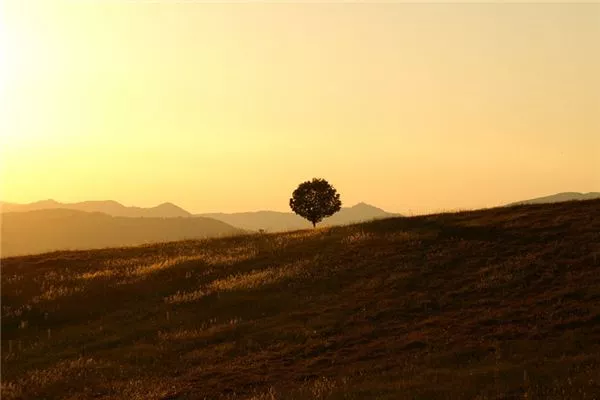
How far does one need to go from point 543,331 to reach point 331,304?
11.2 m

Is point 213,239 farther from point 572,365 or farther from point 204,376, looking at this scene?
point 572,365

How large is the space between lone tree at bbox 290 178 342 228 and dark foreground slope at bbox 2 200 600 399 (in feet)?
72.1

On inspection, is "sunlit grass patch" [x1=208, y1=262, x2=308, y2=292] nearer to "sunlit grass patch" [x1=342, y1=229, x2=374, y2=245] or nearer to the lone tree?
"sunlit grass patch" [x1=342, y1=229, x2=374, y2=245]

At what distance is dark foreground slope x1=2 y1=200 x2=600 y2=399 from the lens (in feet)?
63.4

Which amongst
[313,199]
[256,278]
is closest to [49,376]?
[256,278]

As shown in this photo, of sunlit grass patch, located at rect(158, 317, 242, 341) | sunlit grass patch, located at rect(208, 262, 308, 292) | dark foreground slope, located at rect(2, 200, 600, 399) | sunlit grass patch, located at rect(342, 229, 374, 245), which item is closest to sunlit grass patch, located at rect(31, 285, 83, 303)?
dark foreground slope, located at rect(2, 200, 600, 399)

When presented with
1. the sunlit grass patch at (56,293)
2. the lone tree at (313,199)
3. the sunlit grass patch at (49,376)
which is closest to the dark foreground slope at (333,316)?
the sunlit grass patch at (49,376)

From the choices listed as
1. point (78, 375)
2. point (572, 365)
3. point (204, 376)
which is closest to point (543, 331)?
point (572, 365)

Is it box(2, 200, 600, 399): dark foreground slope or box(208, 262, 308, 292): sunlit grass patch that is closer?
box(2, 200, 600, 399): dark foreground slope

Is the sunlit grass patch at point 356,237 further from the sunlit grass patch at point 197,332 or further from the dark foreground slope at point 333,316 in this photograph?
the sunlit grass patch at point 197,332

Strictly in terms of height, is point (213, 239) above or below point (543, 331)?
above

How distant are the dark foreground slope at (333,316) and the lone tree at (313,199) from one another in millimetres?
21988

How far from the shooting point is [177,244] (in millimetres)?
55125

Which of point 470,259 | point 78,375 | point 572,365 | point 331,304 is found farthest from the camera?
point 470,259
